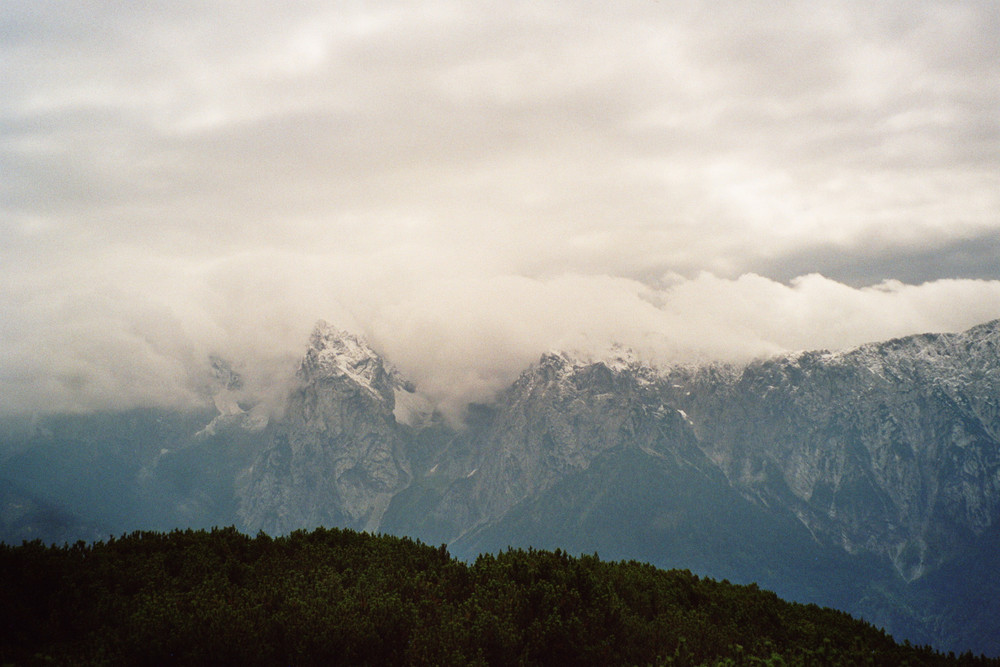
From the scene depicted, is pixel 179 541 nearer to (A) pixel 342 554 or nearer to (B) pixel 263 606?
(A) pixel 342 554

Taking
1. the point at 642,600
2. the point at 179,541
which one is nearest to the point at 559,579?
the point at 642,600

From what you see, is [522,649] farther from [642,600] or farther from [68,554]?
[68,554]

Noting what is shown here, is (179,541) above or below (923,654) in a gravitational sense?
above

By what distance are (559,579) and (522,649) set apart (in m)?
8.36

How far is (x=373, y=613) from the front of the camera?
43062 millimetres

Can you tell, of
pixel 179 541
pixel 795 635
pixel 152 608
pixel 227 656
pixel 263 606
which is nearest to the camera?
pixel 227 656

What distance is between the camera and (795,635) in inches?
1876

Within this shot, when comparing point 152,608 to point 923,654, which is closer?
point 152,608

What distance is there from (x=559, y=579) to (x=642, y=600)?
537cm

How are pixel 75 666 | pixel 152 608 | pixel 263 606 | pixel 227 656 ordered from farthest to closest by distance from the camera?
pixel 263 606 → pixel 152 608 → pixel 227 656 → pixel 75 666

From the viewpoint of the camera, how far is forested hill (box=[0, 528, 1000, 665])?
39.2m

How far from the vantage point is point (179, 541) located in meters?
55.6

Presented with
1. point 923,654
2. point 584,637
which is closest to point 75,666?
point 584,637

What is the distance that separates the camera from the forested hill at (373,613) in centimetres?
3916
